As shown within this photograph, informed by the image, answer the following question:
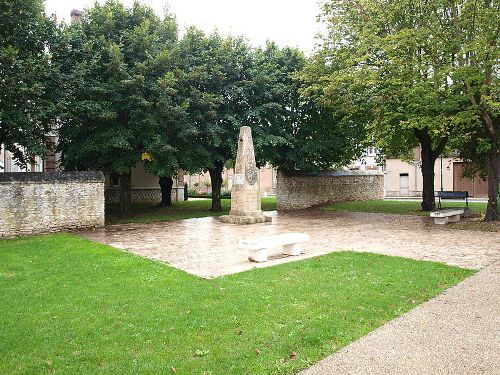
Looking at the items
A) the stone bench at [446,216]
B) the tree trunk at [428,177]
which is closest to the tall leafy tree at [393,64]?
the tree trunk at [428,177]

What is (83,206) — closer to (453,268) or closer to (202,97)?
(202,97)

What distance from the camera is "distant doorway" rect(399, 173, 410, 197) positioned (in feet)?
133

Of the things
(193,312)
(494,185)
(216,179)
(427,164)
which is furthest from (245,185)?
(193,312)

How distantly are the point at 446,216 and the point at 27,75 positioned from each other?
15484 mm

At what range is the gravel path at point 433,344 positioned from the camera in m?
4.20

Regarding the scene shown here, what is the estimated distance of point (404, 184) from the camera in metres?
40.8

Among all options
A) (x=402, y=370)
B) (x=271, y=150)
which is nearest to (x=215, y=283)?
(x=402, y=370)

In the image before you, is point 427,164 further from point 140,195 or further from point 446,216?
point 140,195

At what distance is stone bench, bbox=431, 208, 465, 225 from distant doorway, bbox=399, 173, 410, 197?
24.5 meters

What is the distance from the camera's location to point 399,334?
16.6 ft

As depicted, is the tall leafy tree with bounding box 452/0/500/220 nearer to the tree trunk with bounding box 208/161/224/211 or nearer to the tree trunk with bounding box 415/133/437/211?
the tree trunk with bounding box 415/133/437/211

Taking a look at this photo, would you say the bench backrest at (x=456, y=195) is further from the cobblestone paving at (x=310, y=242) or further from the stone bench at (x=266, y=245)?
the stone bench at (x=266, y=245)

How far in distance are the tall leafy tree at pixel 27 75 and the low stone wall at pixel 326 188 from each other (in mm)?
13612

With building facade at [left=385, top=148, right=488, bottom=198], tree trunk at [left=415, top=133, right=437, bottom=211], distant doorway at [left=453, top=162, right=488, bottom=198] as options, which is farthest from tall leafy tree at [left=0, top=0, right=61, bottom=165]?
distant doorway at [left=453, top=162, right=488, bottom=198]
